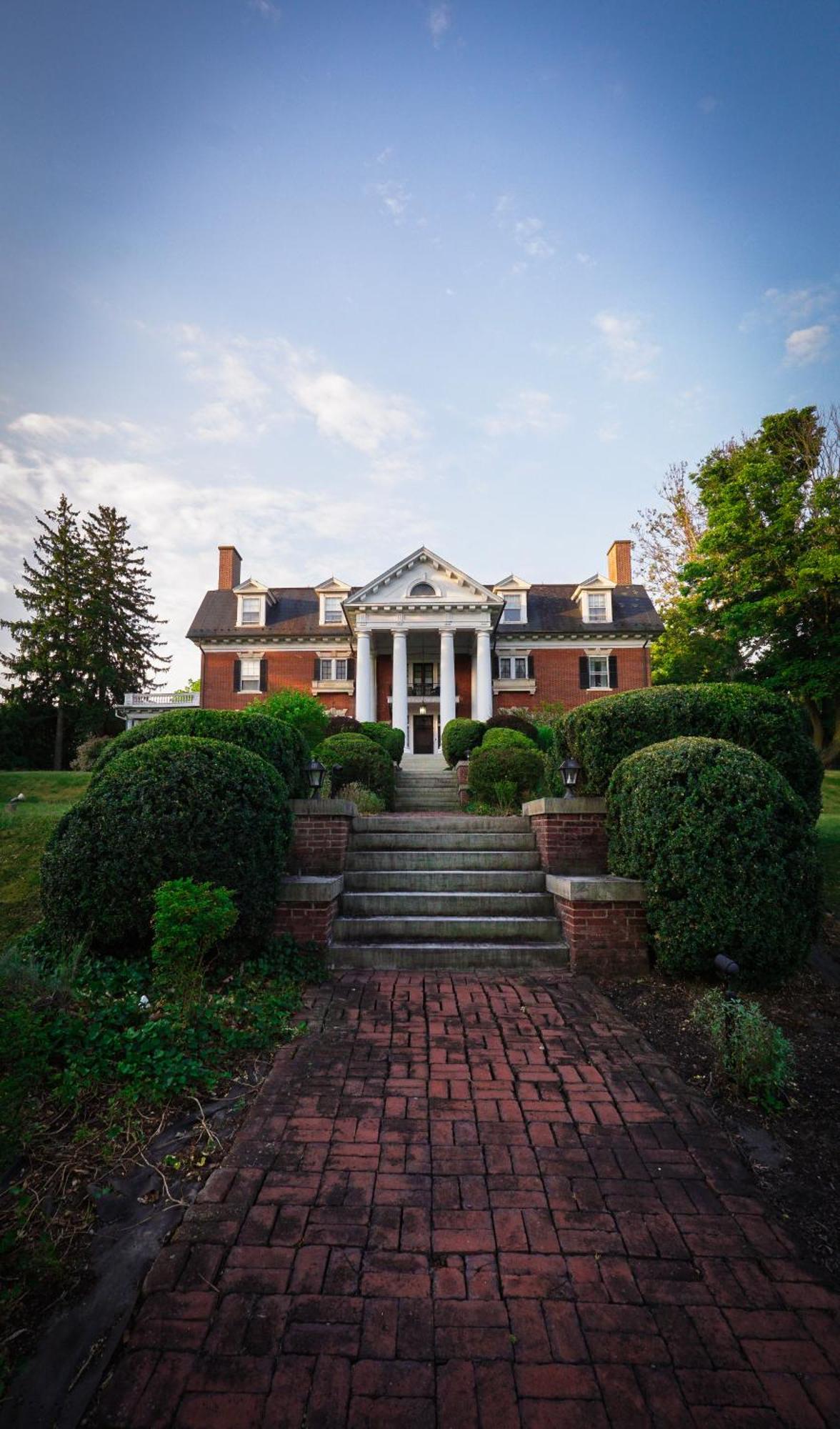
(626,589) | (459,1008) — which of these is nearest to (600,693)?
(626,589)

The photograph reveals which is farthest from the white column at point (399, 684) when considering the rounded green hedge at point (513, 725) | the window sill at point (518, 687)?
the rounded green hedge at point (513, 725)

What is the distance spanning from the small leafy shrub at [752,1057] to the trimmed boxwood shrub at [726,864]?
815 millimetres

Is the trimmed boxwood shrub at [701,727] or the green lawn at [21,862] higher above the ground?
the trimmed boxwood shrub at [701,727]

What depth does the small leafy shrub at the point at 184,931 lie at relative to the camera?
3.70m

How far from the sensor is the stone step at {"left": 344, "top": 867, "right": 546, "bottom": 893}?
5766 millimetres

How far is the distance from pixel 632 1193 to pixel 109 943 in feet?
12.2

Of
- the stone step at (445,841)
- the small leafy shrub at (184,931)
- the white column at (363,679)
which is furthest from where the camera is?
the white column at (363,679)

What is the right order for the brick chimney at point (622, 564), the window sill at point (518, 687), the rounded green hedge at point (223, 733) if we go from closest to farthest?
the rounded green hedge at point (223, 733) < the window sill at point (518, 687) < the brick chimney at point (622, 564)

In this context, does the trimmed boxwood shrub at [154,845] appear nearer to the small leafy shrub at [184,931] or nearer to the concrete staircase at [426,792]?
the small leafy shrub at [184,931]

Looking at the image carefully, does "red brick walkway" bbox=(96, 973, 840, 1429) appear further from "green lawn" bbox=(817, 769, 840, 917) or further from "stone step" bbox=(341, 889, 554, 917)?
"green lawn" bbox=(817, 769, 840, 917)

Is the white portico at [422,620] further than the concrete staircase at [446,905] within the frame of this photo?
Yes

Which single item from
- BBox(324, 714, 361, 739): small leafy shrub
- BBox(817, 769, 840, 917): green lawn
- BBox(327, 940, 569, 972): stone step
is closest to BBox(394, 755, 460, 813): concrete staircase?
BBox(324, 714, 361, 739): small leafy shrub

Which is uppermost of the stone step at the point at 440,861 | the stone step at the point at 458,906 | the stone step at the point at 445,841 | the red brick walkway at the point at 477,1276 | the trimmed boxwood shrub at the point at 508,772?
the trimmed boxwood shrub at the point at 508,772

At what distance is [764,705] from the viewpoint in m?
5.66
